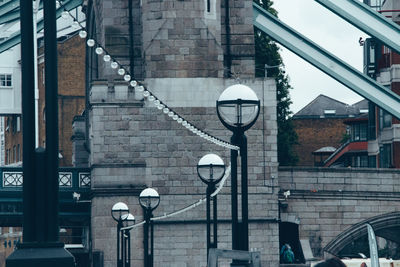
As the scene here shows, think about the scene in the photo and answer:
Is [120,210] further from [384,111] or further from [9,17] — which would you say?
[384,111]

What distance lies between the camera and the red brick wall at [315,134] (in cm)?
9206

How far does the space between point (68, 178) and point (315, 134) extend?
49.9 meters

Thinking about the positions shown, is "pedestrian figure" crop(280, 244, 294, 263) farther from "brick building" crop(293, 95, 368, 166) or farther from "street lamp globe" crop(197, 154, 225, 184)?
"brick building" crop(293, 95, 368, 166)

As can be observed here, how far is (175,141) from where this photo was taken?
4344 cm

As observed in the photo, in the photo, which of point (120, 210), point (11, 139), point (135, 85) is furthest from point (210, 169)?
point (11, 139)

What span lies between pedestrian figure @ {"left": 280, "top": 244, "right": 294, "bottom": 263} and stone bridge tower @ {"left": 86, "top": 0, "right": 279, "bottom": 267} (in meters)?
1.67

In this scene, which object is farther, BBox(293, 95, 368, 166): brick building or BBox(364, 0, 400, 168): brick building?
BBox(293, 95, 368, 166): brick building

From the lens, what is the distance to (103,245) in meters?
42.7

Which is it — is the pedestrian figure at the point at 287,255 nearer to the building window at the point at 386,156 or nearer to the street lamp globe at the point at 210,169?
the building window at the point at 386,156

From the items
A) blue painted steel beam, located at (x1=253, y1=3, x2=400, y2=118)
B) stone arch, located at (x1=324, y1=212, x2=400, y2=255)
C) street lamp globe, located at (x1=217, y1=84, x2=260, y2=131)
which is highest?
blue painted steel beam, located at (x1=253, y1=3, x2=400, y2=118)

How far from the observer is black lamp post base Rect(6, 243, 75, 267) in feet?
33.6

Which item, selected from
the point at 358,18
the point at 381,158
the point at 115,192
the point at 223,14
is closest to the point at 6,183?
the point at 115,192

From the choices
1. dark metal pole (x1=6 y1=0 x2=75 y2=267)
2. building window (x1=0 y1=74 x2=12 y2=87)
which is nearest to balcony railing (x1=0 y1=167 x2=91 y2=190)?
building window (x1=0 y1=74 x2=12 y2=87)

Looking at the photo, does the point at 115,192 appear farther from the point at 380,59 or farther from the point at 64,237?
the point at 380,59
